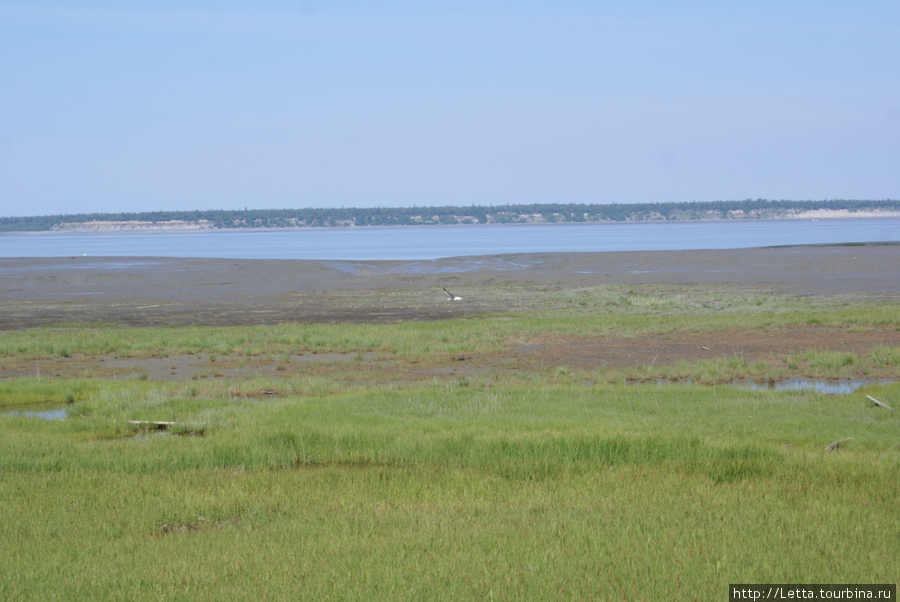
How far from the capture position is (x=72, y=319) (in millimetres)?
41312

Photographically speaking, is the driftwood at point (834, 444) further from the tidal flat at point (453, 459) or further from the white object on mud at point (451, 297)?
the white object on mud at point (451, 297)

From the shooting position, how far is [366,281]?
6662cm

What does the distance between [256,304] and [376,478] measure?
127 feet

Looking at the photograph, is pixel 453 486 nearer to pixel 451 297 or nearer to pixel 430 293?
pixel 451 297

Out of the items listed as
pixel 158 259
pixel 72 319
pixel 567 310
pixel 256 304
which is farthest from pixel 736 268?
pixel 158 259

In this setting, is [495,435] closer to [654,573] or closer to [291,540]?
[291,540]

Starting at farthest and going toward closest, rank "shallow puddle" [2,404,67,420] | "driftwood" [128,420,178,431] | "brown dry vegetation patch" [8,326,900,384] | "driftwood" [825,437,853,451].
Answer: "brown dry vegetation patch" [8,326,900,384] < "shallow puddle" [2,404,67,420] < "driftwood" [128,420,178,431] < "driftwood" [825,437,853,451]

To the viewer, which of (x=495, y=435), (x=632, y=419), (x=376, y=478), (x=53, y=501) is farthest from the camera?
(x=632, y=419)

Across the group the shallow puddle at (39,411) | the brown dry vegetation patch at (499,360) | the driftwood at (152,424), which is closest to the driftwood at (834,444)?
the brown dry vegetation patch at (499,360)

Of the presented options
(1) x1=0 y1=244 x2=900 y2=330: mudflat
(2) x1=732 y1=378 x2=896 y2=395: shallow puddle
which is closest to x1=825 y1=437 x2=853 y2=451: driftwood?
(2) x1=732 y1=378 x2=896 y2=395: shallow puddle

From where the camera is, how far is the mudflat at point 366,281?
44000mm

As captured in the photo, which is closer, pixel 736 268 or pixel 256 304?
pixel 256 304

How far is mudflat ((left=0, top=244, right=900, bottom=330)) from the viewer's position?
144 feet

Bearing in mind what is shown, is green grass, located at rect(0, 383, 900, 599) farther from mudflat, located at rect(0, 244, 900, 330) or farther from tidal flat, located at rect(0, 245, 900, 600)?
mudflat, located at rect(0, 244, 900, 330)
